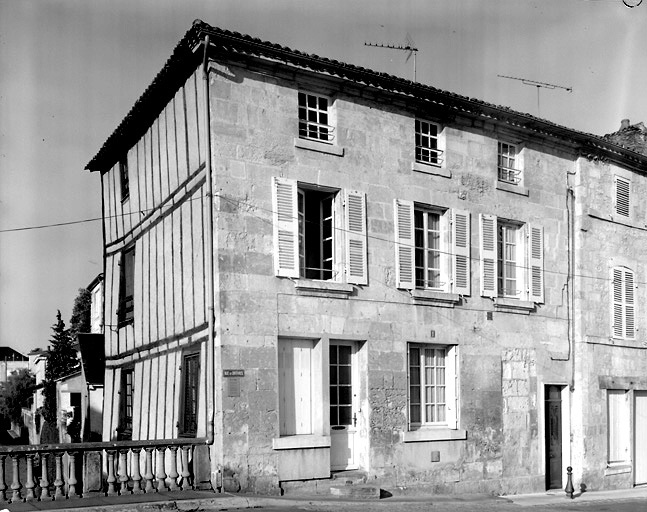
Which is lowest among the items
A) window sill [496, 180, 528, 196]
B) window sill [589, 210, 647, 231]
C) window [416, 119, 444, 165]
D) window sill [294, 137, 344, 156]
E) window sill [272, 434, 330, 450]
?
window sill [272, 434, 330, 450]

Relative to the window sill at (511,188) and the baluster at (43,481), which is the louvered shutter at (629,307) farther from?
the baluster at (43,481)

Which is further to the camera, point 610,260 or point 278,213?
point 610,260

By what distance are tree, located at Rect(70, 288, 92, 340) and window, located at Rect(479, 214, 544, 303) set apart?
123 feet

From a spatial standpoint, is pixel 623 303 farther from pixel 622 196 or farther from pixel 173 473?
pixel 173 473

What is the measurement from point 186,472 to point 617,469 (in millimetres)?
10129

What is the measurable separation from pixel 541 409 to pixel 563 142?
5.59m

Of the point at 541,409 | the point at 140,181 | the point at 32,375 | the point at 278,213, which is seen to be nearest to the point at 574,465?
the point at 541,409

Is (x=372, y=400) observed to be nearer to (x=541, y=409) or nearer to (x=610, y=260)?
(x=541, y=409)

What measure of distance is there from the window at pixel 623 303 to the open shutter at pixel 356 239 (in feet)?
23.4

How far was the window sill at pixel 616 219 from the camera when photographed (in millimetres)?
17594

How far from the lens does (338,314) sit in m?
13.2

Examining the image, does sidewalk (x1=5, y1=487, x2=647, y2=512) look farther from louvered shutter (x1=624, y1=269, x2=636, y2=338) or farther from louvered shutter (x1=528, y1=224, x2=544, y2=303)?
louvered shutter (x1=624, y1=269, x2=636, y2=338)

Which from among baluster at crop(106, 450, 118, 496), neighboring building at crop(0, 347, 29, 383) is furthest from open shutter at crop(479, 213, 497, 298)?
neighboring building at crop(0, 347, 29, 383)

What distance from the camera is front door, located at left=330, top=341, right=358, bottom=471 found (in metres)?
13.3
